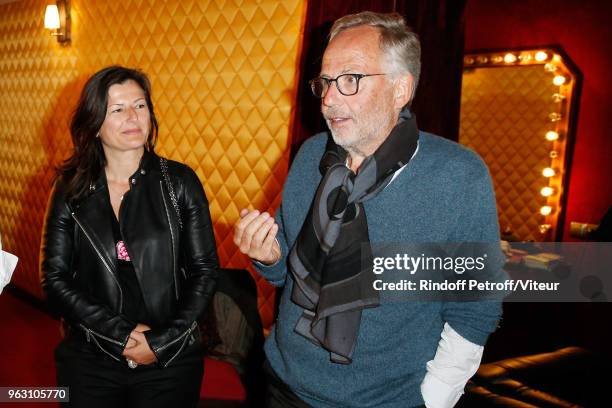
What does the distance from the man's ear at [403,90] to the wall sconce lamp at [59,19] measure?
13.9 ft

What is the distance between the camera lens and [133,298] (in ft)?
5.87

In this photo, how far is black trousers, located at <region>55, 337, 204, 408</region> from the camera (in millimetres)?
1715

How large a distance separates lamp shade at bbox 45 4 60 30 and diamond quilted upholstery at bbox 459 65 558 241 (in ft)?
11.6

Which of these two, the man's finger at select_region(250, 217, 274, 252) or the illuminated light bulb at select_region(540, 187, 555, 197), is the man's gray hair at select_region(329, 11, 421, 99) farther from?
the illuminated light bulb at select_region(540, 187, 555, 197)

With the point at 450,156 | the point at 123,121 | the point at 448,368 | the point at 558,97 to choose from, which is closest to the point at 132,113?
the point at 123,121

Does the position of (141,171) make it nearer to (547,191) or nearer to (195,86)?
(195,86)

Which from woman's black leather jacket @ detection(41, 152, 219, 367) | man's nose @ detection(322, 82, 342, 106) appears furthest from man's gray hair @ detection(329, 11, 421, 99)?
woman's black leather jacket @ detection(41, 152, 219, 367)

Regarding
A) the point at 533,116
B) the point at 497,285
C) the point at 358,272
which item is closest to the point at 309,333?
the point at 358,272

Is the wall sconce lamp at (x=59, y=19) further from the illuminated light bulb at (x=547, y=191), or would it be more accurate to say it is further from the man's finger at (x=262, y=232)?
the man's finger at (x=262, y=232)

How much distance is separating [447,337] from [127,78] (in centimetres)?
132

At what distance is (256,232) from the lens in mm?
1326

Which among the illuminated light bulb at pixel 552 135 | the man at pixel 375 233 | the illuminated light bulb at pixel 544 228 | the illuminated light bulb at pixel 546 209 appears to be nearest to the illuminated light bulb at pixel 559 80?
the illuminated light bulb at pixel 552 135

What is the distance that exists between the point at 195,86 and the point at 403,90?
276 centimetres

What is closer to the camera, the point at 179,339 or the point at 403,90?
the point at 403,90
